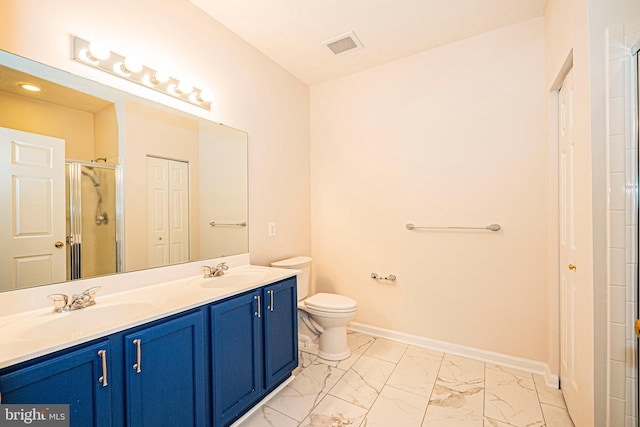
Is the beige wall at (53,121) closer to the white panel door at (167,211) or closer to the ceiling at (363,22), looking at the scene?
the white panel door at (167,211)

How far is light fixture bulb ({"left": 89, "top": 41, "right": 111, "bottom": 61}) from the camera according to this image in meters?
1.37

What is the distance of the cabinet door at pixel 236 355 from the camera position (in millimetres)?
1406

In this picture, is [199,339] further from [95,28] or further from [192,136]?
[95,28]

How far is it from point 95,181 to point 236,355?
117 cm

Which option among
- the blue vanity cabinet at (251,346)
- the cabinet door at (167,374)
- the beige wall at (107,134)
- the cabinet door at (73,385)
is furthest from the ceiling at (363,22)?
the cabinet door at (73,385)

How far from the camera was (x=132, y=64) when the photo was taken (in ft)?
4.99

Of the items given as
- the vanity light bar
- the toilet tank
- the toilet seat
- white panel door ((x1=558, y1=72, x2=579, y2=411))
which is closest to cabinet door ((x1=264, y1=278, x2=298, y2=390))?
the toilet seat

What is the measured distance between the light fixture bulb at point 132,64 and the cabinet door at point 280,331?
1446mm

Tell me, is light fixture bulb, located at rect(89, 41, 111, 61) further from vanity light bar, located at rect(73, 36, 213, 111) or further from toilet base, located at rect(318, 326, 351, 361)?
toilet base, located at rect(318, 326, 351, 361)

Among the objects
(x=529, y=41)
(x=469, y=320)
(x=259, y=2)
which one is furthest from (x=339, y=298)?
(x=529, y=41)

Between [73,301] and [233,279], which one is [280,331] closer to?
[233,279]

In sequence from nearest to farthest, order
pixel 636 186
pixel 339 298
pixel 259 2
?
→ pixel 636 186 → pixel 259 2 → pixel 339 298

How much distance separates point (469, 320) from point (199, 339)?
2056 mm

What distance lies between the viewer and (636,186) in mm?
1087
